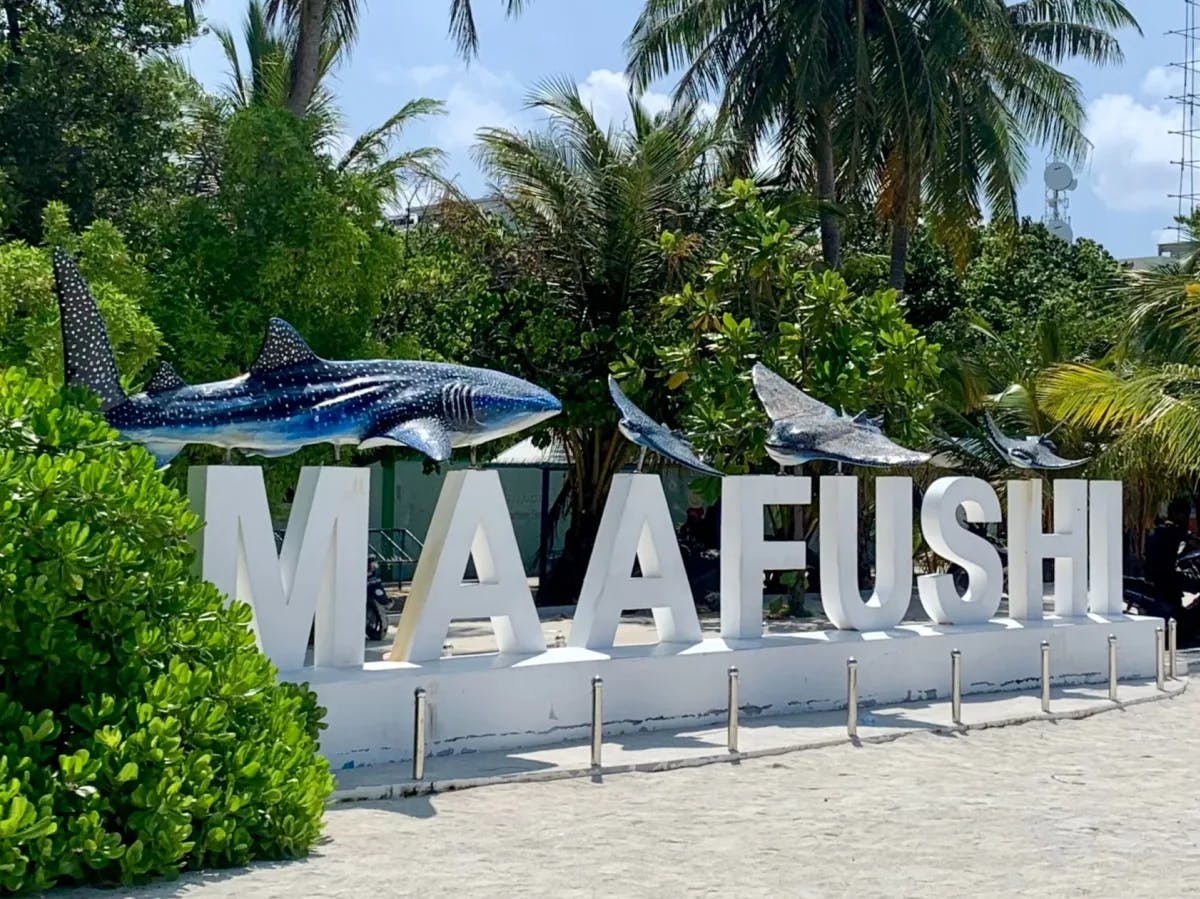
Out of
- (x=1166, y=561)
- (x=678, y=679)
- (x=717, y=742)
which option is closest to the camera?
(x=717, y=742)

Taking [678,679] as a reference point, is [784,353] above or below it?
above

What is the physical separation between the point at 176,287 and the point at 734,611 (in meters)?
7.55

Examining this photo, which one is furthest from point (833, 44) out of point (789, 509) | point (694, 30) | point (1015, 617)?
point (1015, 617)

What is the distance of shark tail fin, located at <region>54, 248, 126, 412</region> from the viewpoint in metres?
9.41

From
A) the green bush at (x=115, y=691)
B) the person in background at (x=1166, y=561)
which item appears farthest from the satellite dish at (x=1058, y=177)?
the green bush at (x=115, y=691)

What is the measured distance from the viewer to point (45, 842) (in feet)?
21.5

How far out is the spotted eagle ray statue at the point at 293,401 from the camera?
9641 mm

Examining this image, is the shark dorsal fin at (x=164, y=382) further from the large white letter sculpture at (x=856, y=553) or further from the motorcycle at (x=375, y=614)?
the motorcycle at (x=375, y=614)

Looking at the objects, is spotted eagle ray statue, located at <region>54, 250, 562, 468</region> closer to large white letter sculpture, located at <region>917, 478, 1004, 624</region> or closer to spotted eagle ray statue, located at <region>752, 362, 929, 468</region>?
spotted eagle ray statue, located at <region>752, 362, 929, 468</region>

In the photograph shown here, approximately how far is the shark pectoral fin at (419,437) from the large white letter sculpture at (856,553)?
4.62m

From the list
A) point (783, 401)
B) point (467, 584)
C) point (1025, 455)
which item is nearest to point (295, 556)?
point (467, 584)

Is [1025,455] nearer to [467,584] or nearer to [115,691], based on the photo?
[467,584]

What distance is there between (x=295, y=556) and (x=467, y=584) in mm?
1509

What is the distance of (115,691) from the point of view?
292 inches
